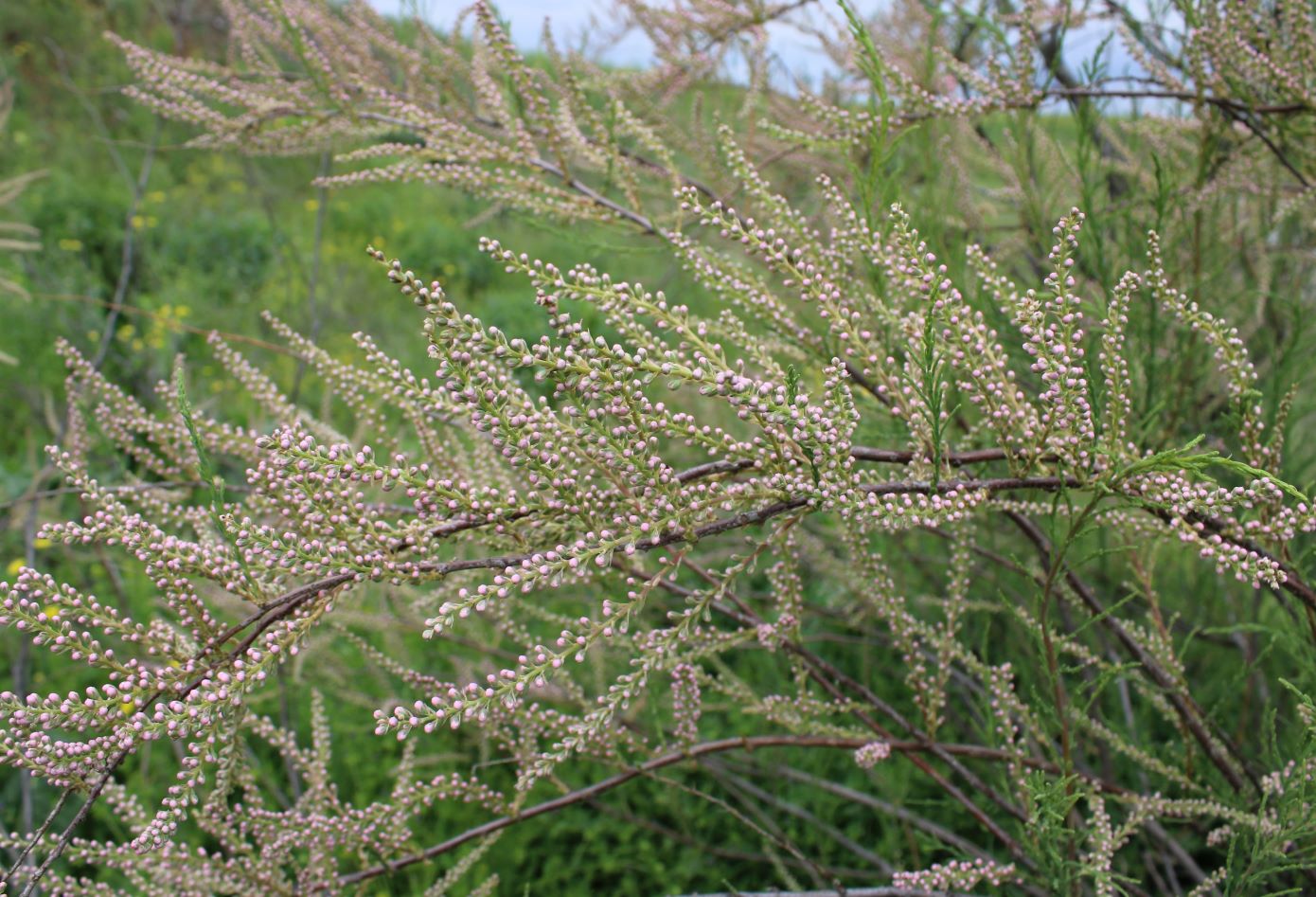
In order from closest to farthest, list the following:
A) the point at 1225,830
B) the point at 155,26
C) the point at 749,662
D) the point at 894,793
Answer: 1. the point at 1225,830
2. the point at 894,793
3. the point at 749,662
4. the point at 155,26

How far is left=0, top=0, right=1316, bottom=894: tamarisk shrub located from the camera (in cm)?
108

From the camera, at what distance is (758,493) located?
3.62 ft

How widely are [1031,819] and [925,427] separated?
52cm

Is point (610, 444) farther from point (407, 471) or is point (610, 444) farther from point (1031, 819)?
point (1031, 819)

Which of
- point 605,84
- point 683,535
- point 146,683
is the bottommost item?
point 146,683

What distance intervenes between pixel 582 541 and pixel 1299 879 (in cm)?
148

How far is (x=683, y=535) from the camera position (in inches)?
43.2

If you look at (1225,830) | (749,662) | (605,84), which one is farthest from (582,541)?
(749,662)

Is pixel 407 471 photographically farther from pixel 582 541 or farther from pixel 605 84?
pixel 605 84

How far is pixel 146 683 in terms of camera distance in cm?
109

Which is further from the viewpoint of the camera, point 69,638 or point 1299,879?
point 1299,879

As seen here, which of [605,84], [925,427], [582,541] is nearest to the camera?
[582,541]

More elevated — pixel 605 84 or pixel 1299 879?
pixel 605 84

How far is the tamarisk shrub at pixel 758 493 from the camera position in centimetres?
108
